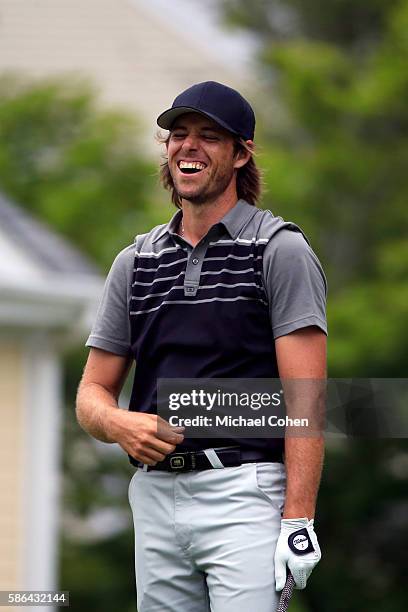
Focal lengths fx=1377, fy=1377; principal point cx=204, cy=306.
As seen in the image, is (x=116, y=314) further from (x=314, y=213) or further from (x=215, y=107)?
(x=314, y=213)

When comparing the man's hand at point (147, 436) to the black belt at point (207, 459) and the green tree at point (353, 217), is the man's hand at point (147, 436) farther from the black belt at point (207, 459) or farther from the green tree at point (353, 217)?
the green tree at point (353, 217)

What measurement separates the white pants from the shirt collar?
644 millimetres

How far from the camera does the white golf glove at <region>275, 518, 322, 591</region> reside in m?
3.49

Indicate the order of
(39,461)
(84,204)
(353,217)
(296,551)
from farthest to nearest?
(353,217) → (84,204) → (39,461) → (296,551)

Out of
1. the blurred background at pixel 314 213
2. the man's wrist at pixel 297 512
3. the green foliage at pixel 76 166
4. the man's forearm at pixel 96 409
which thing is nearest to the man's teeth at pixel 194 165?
the man's forearm at pixel 96 409

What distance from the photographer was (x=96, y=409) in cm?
379

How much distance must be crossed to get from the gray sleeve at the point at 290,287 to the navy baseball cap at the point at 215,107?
0.35m

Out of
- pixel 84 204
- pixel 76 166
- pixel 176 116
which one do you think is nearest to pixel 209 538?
pixel 176 116

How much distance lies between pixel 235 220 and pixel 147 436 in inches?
25.3

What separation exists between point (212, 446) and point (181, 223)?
0.66 meters

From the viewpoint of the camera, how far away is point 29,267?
9633 millimetres

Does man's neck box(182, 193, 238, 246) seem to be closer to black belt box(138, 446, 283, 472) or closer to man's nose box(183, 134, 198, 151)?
man's nose box(183, 134, 198, 151)

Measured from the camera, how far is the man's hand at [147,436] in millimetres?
3623

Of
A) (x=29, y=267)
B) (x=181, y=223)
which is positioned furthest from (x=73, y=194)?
(x=181, y=223)
